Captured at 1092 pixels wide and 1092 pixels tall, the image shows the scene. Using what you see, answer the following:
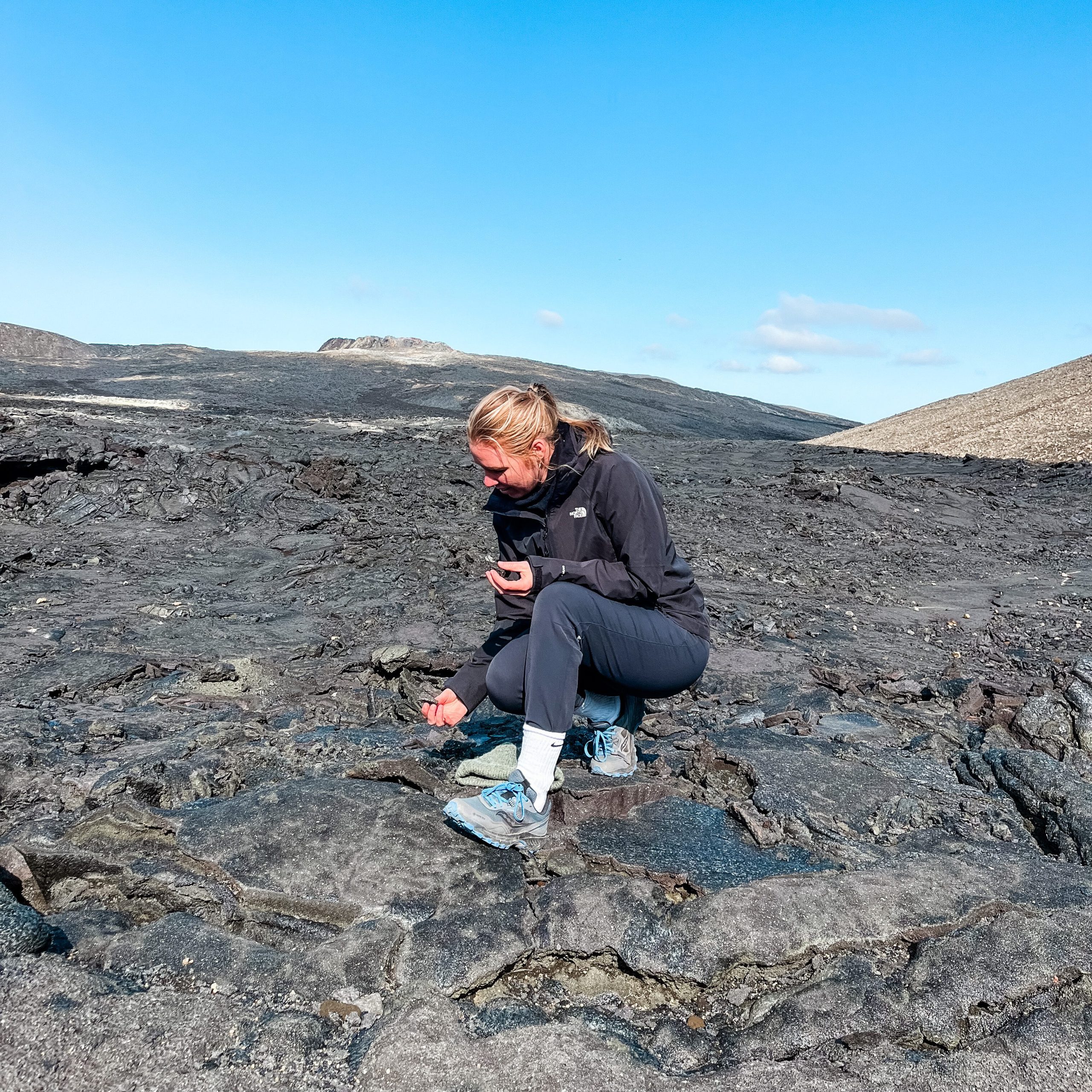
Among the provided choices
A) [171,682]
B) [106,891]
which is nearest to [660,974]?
[106,891]

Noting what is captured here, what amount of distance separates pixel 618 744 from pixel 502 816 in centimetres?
73

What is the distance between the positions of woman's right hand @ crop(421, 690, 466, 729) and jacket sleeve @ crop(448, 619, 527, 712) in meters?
0.02

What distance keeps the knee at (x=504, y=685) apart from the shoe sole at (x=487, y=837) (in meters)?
0.47

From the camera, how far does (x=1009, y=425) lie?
702 inches

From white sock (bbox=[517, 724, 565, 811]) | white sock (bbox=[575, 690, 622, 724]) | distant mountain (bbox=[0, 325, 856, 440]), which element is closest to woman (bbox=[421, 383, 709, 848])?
white sock (bbox=[517, 724, 565, 811])

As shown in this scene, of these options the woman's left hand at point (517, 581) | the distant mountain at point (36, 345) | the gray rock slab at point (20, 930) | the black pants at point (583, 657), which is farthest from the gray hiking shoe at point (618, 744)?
the distant mountain at point (36, 345)

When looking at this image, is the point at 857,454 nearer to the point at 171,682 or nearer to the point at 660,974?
the point at 171,682

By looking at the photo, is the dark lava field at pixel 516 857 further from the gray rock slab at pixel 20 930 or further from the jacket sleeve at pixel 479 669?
the jacket sleeve at pixel 479 669

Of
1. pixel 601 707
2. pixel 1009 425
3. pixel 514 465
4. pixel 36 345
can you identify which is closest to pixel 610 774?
pixel 601 707

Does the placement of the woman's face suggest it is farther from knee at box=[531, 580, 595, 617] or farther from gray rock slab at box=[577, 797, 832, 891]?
gray rock slab at box=[577, 797, 832, 891]

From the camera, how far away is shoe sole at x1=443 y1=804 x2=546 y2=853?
2.72 meters

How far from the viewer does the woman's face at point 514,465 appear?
2922 millimetres

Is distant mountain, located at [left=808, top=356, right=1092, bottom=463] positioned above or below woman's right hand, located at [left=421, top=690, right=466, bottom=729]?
above

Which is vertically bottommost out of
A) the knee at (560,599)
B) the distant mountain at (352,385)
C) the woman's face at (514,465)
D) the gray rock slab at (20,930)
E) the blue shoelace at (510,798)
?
the gray rock slab at (20,930)
